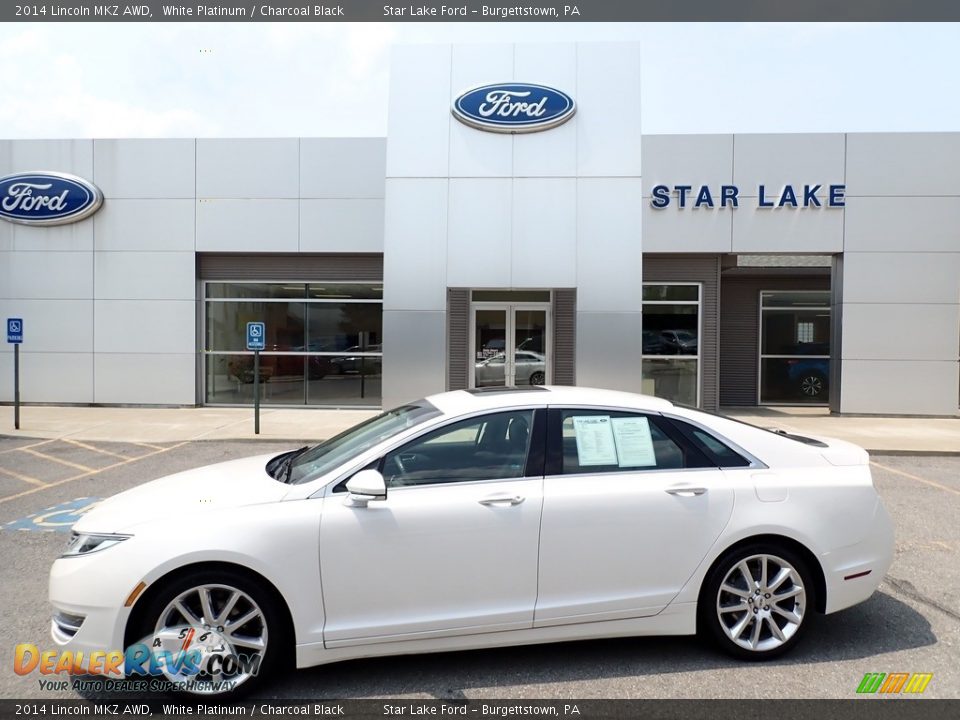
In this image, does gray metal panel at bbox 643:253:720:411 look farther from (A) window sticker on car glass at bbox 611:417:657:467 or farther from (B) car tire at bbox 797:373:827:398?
(A) window sticker on car glass at bbox 611:417:657:467

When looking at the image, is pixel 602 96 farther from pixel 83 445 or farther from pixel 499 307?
pixel 83 445

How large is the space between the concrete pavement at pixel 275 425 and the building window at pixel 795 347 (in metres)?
0.85

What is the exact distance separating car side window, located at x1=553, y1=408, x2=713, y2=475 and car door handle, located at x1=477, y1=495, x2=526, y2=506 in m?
0.33

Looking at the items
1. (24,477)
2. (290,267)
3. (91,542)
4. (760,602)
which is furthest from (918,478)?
(290,267)

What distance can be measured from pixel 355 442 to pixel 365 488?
815mm

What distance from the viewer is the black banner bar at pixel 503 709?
3051 mm

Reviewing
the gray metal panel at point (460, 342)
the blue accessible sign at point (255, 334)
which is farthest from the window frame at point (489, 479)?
the gray metal panel at point (460, 342)

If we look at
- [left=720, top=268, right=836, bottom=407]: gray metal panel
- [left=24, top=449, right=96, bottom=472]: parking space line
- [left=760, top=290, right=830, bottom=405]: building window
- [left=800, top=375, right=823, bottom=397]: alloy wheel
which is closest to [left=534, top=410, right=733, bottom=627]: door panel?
[left=24, top=449, right=96, bottom=472]: parking space line

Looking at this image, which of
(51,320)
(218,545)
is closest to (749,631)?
(218,545)

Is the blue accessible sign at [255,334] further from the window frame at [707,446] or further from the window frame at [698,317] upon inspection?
the window frame at [707,446]

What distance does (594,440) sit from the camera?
3.69 metres

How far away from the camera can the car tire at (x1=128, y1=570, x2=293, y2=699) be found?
311cm

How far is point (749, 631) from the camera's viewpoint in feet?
11.7

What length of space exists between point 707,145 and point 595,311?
17.8 feet
